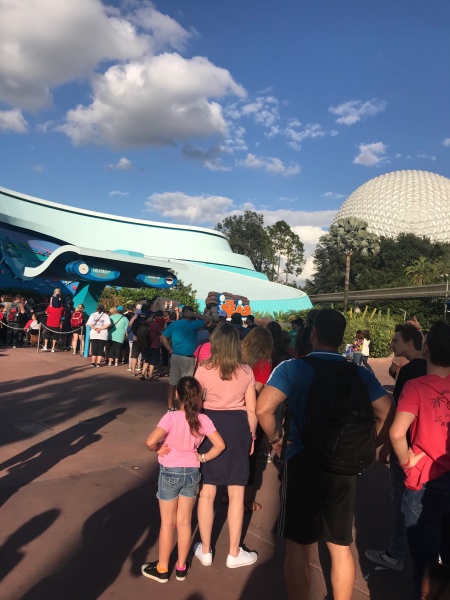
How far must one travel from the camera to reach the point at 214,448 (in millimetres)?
3363

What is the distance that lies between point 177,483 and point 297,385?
1.12 m

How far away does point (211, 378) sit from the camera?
148 inches

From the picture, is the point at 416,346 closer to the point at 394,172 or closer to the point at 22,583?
the point at 22,583

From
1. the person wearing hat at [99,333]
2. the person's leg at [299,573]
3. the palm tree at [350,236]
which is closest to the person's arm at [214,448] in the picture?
the person's leg at [299,573]

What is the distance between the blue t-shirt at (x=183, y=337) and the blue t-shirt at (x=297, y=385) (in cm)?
452

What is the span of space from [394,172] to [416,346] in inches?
2951

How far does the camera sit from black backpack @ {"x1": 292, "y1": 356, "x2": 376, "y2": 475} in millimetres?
2525

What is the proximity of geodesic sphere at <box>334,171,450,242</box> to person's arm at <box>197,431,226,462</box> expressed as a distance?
198ft

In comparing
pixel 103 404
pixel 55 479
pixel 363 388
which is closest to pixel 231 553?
pixel 363 388

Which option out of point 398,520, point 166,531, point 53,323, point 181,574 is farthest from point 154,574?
point 53,323

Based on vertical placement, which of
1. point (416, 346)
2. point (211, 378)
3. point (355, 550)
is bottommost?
point (355, 550)

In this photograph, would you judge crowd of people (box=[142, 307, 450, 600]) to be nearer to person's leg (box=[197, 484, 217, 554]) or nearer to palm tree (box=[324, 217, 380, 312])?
person's leg (box=[197, 484, 217, 554])

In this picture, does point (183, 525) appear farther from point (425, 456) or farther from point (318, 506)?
point (425, 456)

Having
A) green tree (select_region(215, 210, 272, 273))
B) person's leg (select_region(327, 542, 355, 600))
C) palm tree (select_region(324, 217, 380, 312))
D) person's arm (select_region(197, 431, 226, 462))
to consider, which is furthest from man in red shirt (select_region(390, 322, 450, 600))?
green tree (select_region(215, 210, 272, 273))
